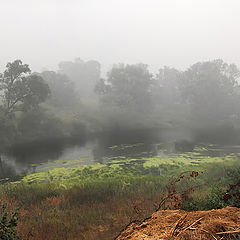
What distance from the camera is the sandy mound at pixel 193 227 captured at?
2924 mm

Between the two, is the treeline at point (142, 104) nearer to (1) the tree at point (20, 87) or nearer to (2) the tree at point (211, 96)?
(2) the tree at point (211, 96)

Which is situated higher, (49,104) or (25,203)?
(49,104)

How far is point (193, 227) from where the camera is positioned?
3180mm

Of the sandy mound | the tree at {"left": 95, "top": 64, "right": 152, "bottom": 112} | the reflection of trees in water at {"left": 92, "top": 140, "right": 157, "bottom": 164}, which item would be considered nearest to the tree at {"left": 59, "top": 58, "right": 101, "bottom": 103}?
the tree at {"left": 95, "top": 64, "right": 152, "bottom": 112}

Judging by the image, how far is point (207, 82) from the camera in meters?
62.0

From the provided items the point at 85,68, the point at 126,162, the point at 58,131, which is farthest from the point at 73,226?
the point at 85,68

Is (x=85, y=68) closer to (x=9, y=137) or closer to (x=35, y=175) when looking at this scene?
(x=9, y=137)

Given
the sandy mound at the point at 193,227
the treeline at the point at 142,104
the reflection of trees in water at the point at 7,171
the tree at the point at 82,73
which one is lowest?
the reflection of trees in water at the point at 7,171

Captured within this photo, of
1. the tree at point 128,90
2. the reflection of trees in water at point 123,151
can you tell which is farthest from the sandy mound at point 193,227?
the tree at point 128,90

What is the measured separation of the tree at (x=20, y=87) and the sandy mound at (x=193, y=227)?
37393 mm

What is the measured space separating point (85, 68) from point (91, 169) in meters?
103

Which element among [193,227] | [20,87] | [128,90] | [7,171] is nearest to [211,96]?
[128,90]

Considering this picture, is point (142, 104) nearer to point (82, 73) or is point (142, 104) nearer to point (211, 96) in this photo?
point (211, 96)

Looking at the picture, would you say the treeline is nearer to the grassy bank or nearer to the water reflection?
the water reflection
